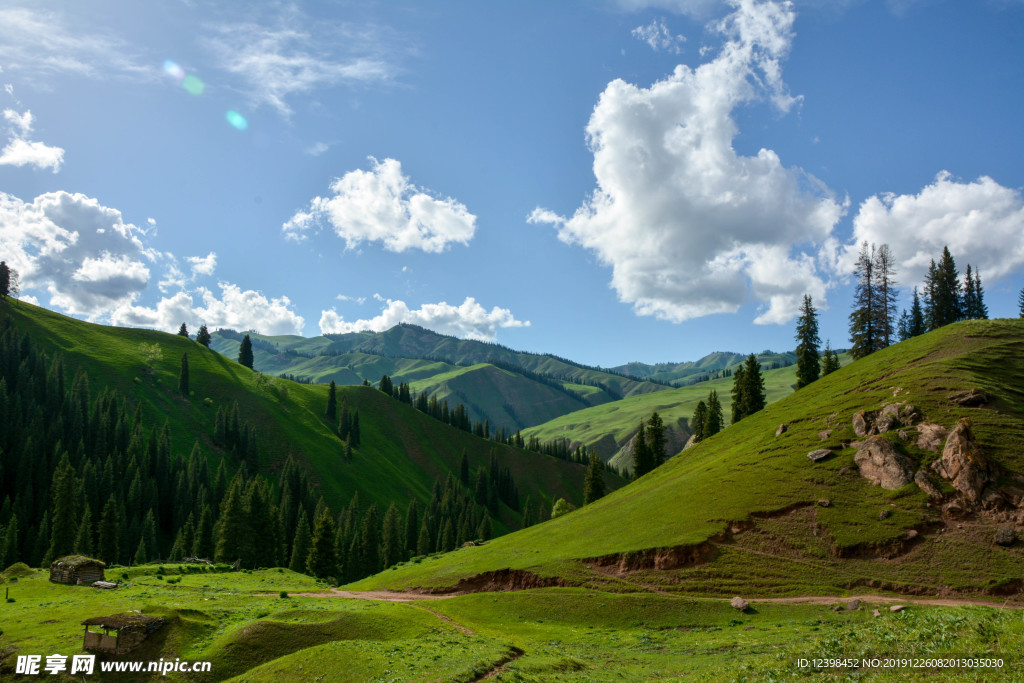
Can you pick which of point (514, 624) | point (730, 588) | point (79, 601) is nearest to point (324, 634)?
point (514, 624)

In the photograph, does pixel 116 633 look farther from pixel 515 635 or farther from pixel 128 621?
pixel 515 635

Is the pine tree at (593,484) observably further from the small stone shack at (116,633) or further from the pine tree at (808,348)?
the small stone shack at (116,633)

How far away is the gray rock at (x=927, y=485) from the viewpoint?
48.3 m

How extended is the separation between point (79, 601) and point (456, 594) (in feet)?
107

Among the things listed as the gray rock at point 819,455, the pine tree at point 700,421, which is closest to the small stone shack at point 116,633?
the gray rock at point 819,455

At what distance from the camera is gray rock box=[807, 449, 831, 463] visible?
2249 inches

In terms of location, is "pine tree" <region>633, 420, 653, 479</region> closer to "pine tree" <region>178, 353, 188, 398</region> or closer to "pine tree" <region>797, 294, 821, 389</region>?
"pine tree" <region>797, 294, 821, 389</region>

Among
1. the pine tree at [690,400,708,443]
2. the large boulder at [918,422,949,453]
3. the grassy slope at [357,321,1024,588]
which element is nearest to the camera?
the grassy slope at [357,321,1024,588]

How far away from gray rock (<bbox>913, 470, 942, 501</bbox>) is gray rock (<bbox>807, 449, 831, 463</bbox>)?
317 inches

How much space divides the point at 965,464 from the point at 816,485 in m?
12.5

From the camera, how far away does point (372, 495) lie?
174500 mm

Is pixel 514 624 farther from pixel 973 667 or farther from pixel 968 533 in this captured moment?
pixel 968 533

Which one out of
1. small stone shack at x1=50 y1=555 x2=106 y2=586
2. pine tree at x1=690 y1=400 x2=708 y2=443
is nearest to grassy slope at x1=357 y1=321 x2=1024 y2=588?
pine tree at x1=690 y1=400 x2=708 y2=443

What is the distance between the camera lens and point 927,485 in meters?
49.1
